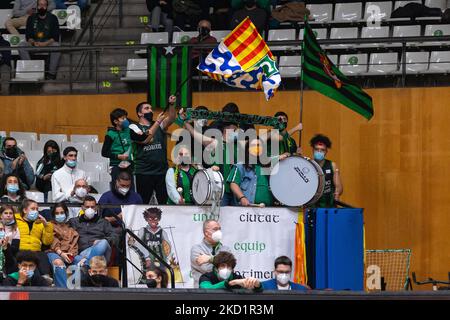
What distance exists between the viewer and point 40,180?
18453 millimetres

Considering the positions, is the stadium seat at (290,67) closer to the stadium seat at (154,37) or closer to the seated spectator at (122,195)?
the stadium seat at (154,37)

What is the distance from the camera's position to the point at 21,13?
2350 centimetres

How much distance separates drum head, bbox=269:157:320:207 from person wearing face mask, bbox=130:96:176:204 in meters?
1.69

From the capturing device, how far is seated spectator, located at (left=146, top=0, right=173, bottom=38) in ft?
74.5

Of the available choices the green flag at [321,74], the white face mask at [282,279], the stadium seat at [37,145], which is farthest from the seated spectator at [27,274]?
the stadium seat at [37,145]

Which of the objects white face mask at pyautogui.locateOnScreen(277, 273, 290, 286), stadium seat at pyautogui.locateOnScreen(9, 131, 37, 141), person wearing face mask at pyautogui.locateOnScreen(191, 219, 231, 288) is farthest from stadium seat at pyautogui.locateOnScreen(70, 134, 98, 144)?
white face mask at pyautogui.locateOnScreen(277, 273, 290, 286)

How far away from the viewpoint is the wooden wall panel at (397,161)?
20.1 m

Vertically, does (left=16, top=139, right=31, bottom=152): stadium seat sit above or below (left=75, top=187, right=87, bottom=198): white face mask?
above

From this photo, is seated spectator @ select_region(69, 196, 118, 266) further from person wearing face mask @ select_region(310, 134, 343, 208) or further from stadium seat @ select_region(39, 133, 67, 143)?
stadium seat @ select_region(39, 133, 67, 143)

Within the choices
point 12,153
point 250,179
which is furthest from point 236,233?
point 12,153

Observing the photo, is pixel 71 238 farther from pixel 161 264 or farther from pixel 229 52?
pixel 229 52

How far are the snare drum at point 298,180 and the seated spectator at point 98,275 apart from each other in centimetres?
253

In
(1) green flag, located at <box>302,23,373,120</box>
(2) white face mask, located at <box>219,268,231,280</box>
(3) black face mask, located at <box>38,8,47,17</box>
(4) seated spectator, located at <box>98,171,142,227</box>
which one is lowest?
(2) white face mask, located at <box>219,268,231,280</box>

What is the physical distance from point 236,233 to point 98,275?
2.49 meters
